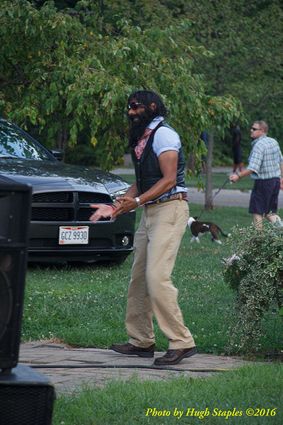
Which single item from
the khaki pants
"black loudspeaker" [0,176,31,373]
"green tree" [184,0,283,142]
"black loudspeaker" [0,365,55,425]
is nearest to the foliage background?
"green tree" [184,0,283,142]

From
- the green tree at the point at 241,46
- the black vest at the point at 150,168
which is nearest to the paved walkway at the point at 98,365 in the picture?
the black vest at the point at 150,168

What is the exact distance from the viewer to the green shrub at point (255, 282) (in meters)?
8.00

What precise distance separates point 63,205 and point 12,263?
739 centimetres

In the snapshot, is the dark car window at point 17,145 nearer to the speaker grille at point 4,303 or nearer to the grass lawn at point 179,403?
the grass lawn at point 179,403

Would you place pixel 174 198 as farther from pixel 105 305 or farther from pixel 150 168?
pixel 105 305

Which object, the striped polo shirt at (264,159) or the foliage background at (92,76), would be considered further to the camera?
the striped polo shirt at (264,159)

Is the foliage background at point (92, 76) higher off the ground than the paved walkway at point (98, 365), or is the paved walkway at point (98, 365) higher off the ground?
the foliage background at point (92, 76)

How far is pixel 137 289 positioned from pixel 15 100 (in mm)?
9186

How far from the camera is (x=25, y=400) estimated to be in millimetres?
4965

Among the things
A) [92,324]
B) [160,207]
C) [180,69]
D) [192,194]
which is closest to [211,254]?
[180,69]

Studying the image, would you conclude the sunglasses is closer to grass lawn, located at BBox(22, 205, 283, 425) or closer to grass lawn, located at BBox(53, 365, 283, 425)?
grass lawn, located at BBox(22, 205, 283, 425)

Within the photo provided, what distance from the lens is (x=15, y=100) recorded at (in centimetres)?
1695

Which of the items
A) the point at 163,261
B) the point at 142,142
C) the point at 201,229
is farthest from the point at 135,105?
the point at 201,229

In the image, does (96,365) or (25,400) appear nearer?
(25,400)
